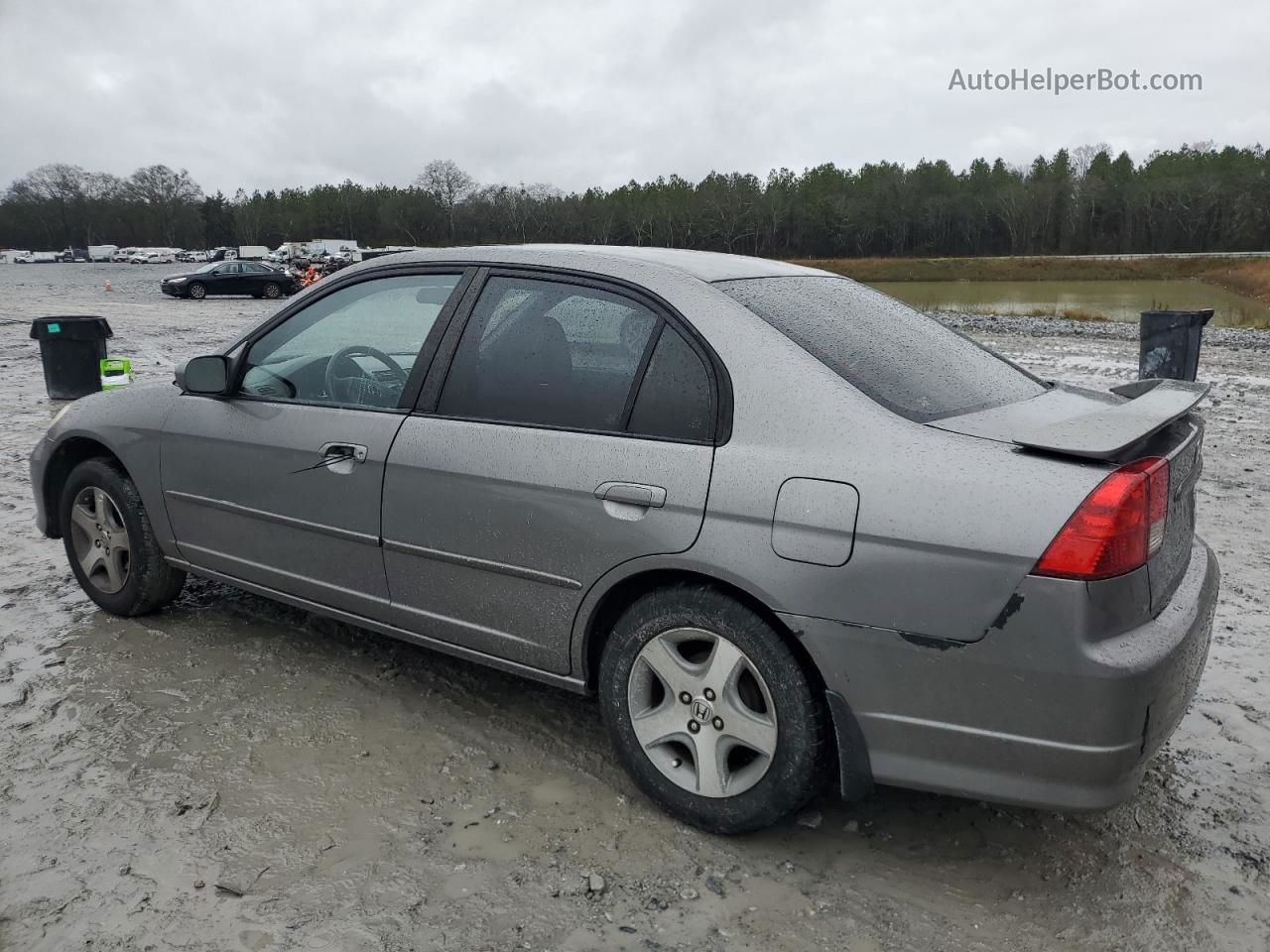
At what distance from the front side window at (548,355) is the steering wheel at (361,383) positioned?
271mm

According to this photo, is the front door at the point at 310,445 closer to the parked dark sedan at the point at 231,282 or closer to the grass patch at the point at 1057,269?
the parked dark sedan at the point at 231,282

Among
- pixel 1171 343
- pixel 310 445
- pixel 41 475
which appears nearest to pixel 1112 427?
pixel 310 445

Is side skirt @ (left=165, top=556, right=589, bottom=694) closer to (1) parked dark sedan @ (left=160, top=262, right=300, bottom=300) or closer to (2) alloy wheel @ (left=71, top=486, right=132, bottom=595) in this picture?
(2) alloy wheel @ (left=71, top=486, right=132, bottom=595)

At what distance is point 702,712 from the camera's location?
113 inches

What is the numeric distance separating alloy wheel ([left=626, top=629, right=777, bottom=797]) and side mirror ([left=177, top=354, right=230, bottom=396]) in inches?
82.8

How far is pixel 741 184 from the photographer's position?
124 m

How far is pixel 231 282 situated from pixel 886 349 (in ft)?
121

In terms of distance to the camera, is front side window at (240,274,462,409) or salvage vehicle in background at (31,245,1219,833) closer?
salvage vehicle in background at (31,245,1219,833)

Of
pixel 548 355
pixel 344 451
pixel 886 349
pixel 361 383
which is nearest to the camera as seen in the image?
pixel 886 349

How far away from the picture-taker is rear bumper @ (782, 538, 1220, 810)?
2.35 meters

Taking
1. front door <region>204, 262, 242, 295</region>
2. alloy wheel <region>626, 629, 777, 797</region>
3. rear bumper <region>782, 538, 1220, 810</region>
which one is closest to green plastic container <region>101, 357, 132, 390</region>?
alloy wheel <region>626, 629, 777, 797</region>

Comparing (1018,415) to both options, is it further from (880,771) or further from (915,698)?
(880,771)

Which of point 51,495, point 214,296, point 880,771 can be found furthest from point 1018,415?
point 214,296

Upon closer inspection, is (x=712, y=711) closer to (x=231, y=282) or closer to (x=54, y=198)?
(x=231, y=282)
